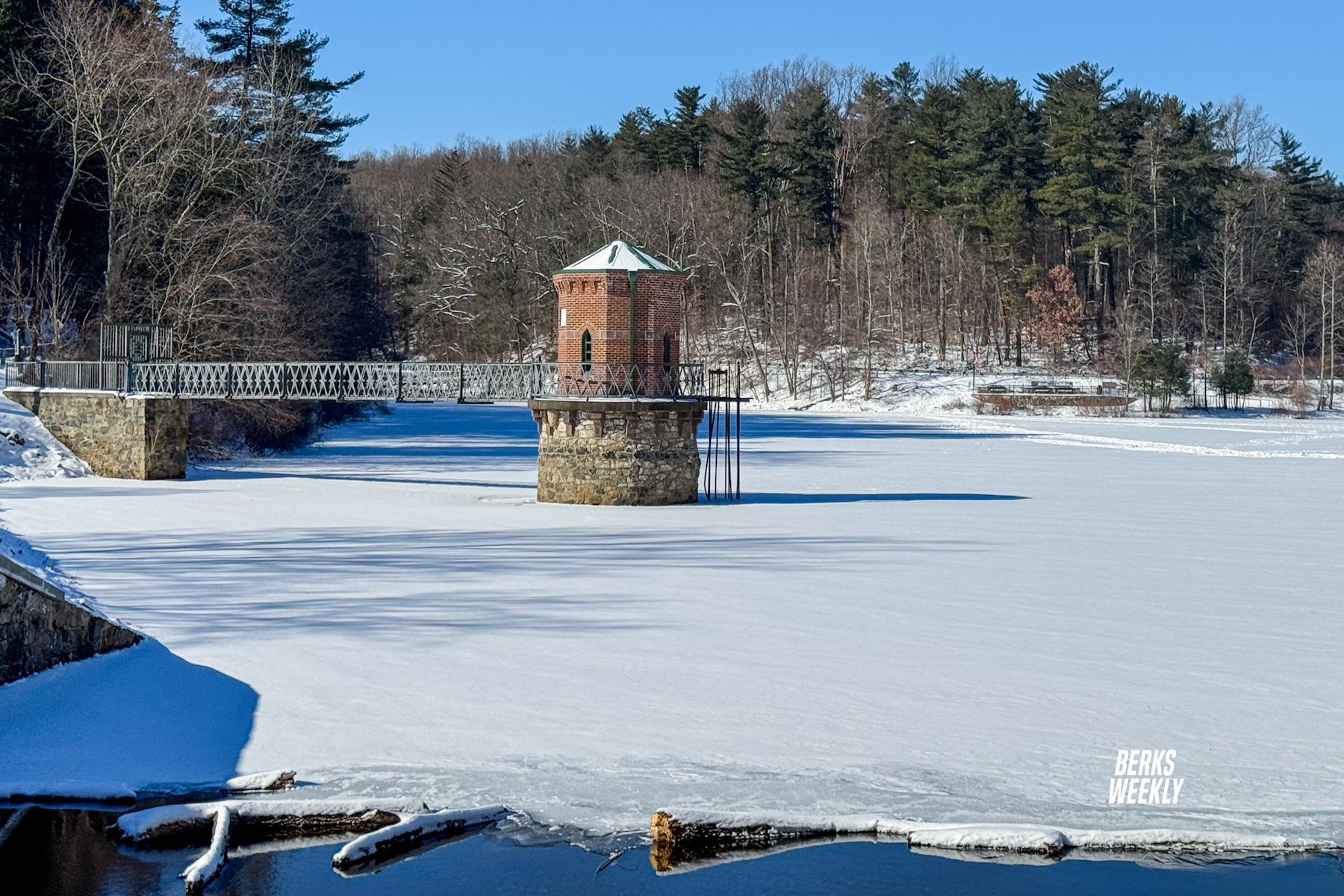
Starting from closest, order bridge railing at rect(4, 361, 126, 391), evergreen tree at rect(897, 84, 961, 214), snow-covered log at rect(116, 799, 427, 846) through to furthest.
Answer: snow-covered log at rect(116, 799, 427, 846) → bridge railing at rect(4, 361, 126, 391) → evergreen tree at rect(897, 84, 961, 214)

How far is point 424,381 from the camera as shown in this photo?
31078 mm

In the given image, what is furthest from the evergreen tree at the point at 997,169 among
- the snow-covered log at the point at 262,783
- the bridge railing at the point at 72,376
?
the snow-covered log at the point at 262,783

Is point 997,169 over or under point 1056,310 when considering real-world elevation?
over

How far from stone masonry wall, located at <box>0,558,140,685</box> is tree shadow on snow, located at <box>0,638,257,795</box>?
0.09 m

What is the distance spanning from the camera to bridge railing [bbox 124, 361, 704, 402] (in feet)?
88.3

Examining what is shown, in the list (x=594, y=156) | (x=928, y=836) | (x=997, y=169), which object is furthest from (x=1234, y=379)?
(x=928, y=836)

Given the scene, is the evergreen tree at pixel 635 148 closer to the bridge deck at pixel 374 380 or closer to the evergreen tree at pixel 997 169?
the evergreen tree at pixel 997 169

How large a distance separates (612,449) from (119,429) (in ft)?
40.7

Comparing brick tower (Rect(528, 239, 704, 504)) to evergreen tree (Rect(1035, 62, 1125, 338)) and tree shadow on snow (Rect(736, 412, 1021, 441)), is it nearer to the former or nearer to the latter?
tree shadow on snow (Rect(736, 412, 1021, 441))

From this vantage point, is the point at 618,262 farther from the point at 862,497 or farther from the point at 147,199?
the point at 147,199

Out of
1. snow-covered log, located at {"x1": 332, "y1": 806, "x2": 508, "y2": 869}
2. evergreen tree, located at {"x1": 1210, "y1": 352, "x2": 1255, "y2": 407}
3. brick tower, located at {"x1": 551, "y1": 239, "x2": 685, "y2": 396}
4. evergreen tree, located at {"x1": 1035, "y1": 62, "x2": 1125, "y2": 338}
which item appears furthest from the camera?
evergreen tree, located at {"x1": 1035, "y1": 62, "x2": 1125, "y2": 338}

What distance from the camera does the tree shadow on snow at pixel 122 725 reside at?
9125mm

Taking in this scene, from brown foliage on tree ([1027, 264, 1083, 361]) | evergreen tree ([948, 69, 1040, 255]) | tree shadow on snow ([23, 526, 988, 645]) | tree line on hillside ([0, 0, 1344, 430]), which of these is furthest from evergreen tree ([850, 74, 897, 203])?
tree shadow on snow ([23, 526, 988, 645])

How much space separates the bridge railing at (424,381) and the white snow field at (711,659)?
2805 millimetres
